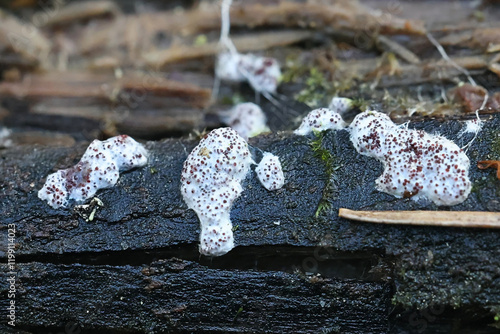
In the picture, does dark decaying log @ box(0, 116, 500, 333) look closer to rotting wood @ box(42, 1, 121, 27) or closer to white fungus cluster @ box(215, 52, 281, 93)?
white fungus cluster @ box(215, 52, 281, 93)

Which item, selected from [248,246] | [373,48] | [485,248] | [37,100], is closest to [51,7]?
[37,100]

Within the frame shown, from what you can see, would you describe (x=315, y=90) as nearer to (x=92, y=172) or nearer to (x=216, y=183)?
(x=216, y=183)

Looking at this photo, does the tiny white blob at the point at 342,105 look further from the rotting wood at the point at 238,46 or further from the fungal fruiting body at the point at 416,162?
the rotting wood at the point at 238,46

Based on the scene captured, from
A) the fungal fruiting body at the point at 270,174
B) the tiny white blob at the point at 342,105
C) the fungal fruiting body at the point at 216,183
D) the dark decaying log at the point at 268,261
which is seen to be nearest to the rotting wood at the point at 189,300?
the dark decaying log at the point at 268,261

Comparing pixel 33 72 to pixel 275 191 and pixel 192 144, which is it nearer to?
pixel 192 144

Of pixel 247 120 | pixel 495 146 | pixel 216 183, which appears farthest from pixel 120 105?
pixel 495 146

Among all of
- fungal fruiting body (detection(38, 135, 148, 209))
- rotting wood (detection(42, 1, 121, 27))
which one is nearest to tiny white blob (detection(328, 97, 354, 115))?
fungal fruiting body (detection(38, 135, 148, 209))
